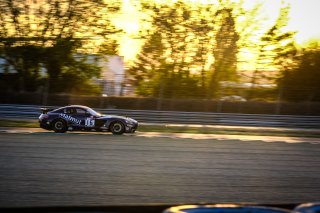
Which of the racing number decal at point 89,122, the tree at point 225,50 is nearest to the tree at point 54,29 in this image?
the tree at point 225,50

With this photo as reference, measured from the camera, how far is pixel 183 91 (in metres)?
27.3

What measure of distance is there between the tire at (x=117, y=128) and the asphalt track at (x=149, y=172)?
108 inches

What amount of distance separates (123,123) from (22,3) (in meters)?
15.8

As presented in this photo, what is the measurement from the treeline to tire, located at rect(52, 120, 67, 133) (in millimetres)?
10138

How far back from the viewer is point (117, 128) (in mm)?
16406

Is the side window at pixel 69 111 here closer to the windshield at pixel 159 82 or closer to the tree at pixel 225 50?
the windshield at pixel 159 82

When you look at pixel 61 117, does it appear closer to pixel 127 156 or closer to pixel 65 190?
pixel 127 156

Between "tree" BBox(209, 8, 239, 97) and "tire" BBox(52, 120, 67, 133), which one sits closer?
"tire" BBox(52, 120, 67, 133)

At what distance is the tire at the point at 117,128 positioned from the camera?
16.4 meters

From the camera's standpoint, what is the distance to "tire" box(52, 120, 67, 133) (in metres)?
16.4

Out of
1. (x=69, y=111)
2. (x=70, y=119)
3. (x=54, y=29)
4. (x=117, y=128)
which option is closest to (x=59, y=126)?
(x=70, y=119)

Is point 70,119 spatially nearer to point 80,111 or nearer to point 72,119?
point 72,119

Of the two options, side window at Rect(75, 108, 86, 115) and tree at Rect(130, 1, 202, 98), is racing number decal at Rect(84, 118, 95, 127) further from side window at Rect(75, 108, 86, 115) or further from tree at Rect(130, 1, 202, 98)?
tree at Rect(130, 1, 202, 98)

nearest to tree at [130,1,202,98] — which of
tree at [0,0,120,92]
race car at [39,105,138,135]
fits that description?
tree at [0,0,120,92]
